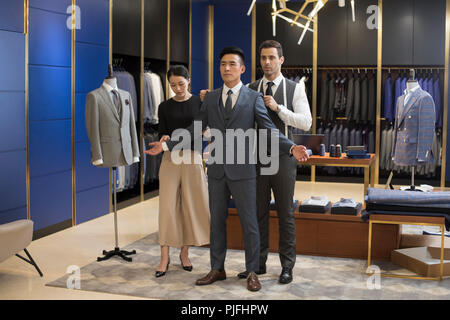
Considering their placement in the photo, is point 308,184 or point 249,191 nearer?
point 249,191

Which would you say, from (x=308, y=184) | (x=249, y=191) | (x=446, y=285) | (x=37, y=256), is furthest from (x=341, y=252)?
(x=308, y=184)

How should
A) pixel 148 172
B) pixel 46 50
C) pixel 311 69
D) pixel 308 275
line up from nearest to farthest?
1. pixel 308 275
2. pixel 46 50
3. pixel 148 172
4. pixel 311 69

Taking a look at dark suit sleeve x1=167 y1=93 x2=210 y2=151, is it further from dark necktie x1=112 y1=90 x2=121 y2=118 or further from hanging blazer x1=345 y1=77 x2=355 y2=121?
hanging blazer x1=345 y1=77 x2=355 y2=121

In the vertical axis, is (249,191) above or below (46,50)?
below

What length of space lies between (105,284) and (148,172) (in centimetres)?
394

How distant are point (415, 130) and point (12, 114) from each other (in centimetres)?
453

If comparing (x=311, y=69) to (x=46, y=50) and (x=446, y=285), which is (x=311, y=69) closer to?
(x=46, y=50)

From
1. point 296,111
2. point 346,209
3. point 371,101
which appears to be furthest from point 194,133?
point 371,101

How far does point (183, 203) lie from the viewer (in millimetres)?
4332

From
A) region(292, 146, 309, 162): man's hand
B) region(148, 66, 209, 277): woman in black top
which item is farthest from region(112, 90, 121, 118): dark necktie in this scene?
region(292, 146, 309, 162): man's hand

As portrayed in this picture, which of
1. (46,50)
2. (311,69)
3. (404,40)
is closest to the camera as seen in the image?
(46,50)

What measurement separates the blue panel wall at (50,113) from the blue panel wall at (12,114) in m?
0.16

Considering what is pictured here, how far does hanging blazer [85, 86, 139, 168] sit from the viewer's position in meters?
4.84

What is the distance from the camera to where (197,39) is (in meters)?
9.55
